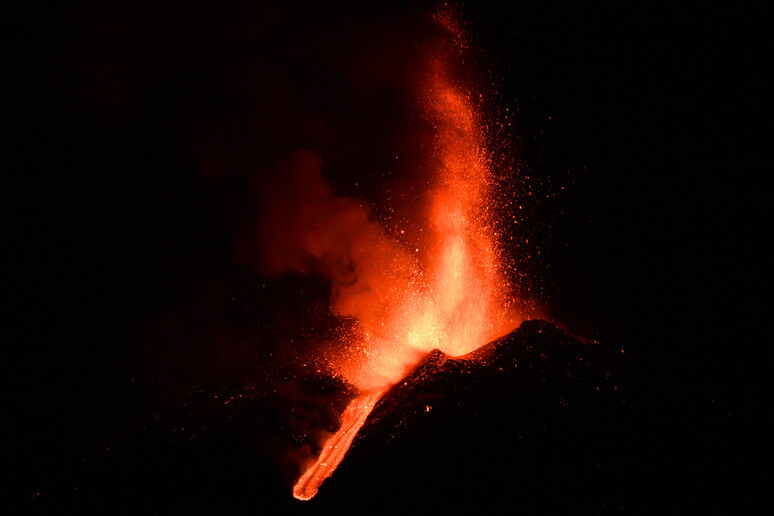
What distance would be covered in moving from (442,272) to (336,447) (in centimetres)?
435

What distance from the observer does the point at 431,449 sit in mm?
3887

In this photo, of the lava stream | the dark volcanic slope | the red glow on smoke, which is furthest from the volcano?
the red glow on smoke

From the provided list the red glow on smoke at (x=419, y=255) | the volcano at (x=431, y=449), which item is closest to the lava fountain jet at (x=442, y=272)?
the red glow on smoke at (x=419, y=255)

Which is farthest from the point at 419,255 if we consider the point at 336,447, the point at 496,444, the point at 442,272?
the point at 496,444

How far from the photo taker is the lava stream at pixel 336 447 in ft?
14.1

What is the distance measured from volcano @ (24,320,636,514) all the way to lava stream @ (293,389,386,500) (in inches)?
5.3

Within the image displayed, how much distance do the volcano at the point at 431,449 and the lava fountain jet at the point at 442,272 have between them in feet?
6.54

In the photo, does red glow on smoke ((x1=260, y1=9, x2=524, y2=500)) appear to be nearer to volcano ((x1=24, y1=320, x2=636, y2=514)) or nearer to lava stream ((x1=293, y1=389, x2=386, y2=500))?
lava stream ((x1=293, y1=389, x2=386, y2=500))

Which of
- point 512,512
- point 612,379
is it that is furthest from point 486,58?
point 512,512

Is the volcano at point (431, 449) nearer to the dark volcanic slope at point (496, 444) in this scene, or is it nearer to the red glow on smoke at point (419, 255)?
the dark volcanic slope at point (496, 444)

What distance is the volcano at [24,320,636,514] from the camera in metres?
3.67

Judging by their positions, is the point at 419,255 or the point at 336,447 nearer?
the point at 336,447

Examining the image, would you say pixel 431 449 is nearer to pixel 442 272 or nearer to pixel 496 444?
pixel 496 444

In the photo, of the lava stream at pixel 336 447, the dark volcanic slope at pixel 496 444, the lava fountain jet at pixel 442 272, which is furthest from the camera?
the lava fountain jet at pixel 442 272
